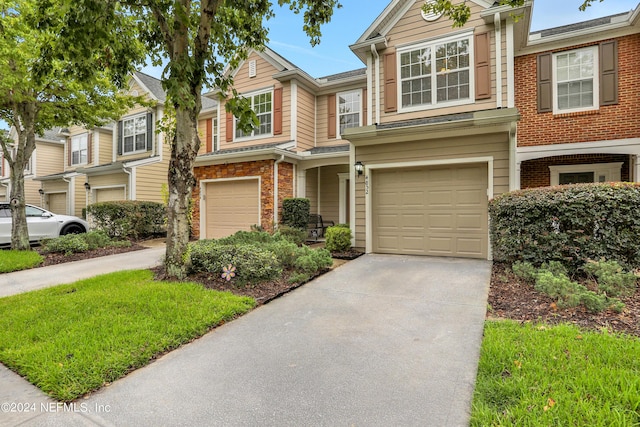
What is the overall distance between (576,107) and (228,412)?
10.4m

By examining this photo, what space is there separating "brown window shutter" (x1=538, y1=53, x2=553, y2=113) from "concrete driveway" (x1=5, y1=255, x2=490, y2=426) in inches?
270

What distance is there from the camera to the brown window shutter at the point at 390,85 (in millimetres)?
8562

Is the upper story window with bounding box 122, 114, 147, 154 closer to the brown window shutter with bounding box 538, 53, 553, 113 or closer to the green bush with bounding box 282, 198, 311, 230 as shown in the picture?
the green bush with bounding box 282, 198, 311, 230

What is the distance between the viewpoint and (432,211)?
7.46 meters

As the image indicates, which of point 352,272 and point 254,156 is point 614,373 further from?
point 254,156

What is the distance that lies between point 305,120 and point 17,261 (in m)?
8.73

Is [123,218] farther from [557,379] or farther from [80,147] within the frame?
[557,379]

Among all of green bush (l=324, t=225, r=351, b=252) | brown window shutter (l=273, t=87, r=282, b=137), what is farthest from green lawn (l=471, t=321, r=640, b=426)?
brown window shutter (l=273, t=87, r=282, b=137)

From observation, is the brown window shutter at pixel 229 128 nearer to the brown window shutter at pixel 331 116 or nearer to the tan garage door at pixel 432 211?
the brown window shutter at pixel 331 116

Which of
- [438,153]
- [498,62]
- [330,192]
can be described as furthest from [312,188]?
[498,62]

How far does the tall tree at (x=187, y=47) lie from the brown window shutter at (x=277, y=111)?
14.5 ft

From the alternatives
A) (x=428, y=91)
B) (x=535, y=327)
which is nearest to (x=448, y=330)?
(x=535, y=327)

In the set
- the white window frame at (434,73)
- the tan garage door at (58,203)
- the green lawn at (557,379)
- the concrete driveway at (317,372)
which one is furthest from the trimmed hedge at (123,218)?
the green lawn at (557,379)

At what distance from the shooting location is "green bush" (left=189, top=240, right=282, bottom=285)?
17.2 feet
